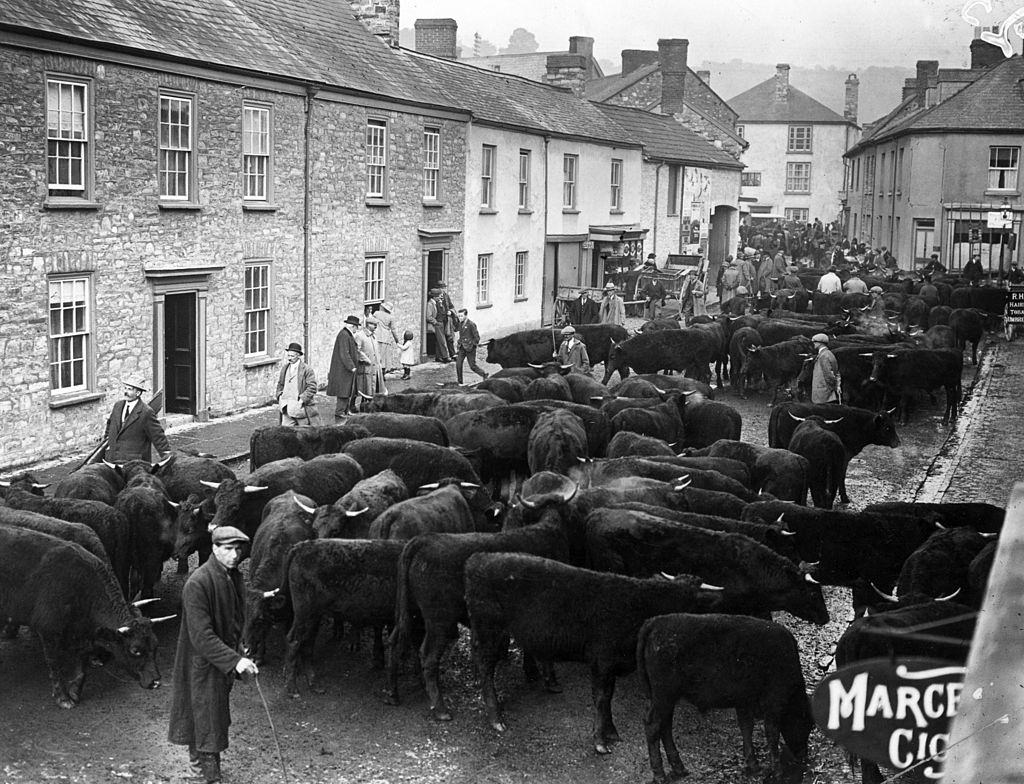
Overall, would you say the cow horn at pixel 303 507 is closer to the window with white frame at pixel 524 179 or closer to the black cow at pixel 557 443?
the black cow at pixel 557 443

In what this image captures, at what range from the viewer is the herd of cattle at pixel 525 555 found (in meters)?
9.06

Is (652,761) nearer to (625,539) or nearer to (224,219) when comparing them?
Answer: (625,539)

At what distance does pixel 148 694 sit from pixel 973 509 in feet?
29.1

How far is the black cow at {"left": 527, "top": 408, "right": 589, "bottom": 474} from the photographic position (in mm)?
15336

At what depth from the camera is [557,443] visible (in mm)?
15578

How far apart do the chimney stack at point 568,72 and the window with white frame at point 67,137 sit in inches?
1075

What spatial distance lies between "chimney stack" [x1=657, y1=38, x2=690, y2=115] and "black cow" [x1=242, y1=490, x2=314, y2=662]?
47.8 metres

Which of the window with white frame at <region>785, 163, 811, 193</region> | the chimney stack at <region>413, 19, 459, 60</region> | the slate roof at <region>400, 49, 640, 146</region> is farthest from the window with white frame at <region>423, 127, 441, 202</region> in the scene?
the window with white frame at <region>785, 163, 811, 193</region>

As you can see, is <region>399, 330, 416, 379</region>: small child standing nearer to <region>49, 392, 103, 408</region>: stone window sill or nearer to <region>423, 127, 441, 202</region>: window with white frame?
<region>423, 127, 441, 202</region>: window with white frame

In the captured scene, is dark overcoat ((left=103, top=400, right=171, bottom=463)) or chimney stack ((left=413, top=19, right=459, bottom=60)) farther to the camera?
chimney stack ((left=413, top=19, right=459, bottom=60))

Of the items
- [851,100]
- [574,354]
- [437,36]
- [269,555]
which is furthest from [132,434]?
[851,100]

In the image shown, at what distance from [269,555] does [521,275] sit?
25381 millimetres

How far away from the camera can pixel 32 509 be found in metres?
11.7

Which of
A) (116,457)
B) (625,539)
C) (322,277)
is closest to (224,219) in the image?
(322,277)
